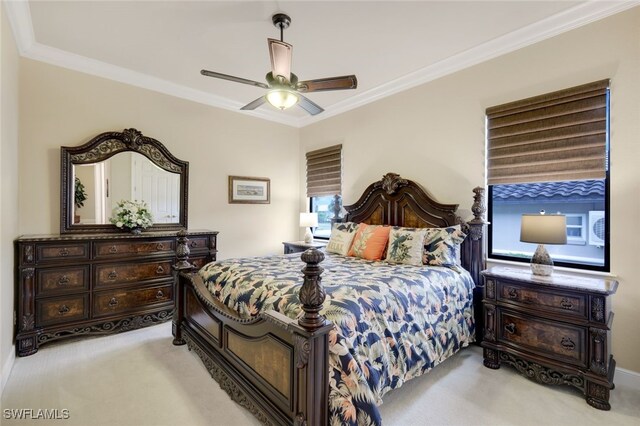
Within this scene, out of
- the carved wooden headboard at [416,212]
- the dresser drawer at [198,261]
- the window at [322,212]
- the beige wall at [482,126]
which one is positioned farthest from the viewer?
the window at [322,212]

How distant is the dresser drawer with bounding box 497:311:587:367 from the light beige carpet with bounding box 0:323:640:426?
0.88ft

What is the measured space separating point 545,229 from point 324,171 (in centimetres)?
318

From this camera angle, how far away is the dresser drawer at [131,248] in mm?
3141

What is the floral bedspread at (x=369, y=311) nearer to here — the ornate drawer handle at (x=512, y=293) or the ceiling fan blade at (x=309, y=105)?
the ornate drawer handle at (x=512, y=293)

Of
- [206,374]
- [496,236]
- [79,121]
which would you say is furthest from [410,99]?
[79,121]

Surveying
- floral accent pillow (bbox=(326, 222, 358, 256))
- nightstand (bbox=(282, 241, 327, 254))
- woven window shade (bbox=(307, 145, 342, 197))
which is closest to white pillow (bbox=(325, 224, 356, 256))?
floral accent pillow (bbox=(326, 222, 358, 256))

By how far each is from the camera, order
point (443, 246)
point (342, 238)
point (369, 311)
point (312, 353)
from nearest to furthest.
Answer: point (312, 353), point (369, 311), point (443, 246), point (342, 238)

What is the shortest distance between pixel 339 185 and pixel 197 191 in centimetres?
211

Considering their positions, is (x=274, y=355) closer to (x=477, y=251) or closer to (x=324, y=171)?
(x=477, y=251)

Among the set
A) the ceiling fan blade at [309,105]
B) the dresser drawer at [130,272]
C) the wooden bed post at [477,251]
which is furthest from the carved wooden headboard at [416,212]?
the dresser drawer at [130,272]

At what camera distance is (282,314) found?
169 cm

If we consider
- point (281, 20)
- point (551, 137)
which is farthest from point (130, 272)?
point (551, 137)

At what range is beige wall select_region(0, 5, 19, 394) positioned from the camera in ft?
7.45

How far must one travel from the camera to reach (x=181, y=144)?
4078 mm
